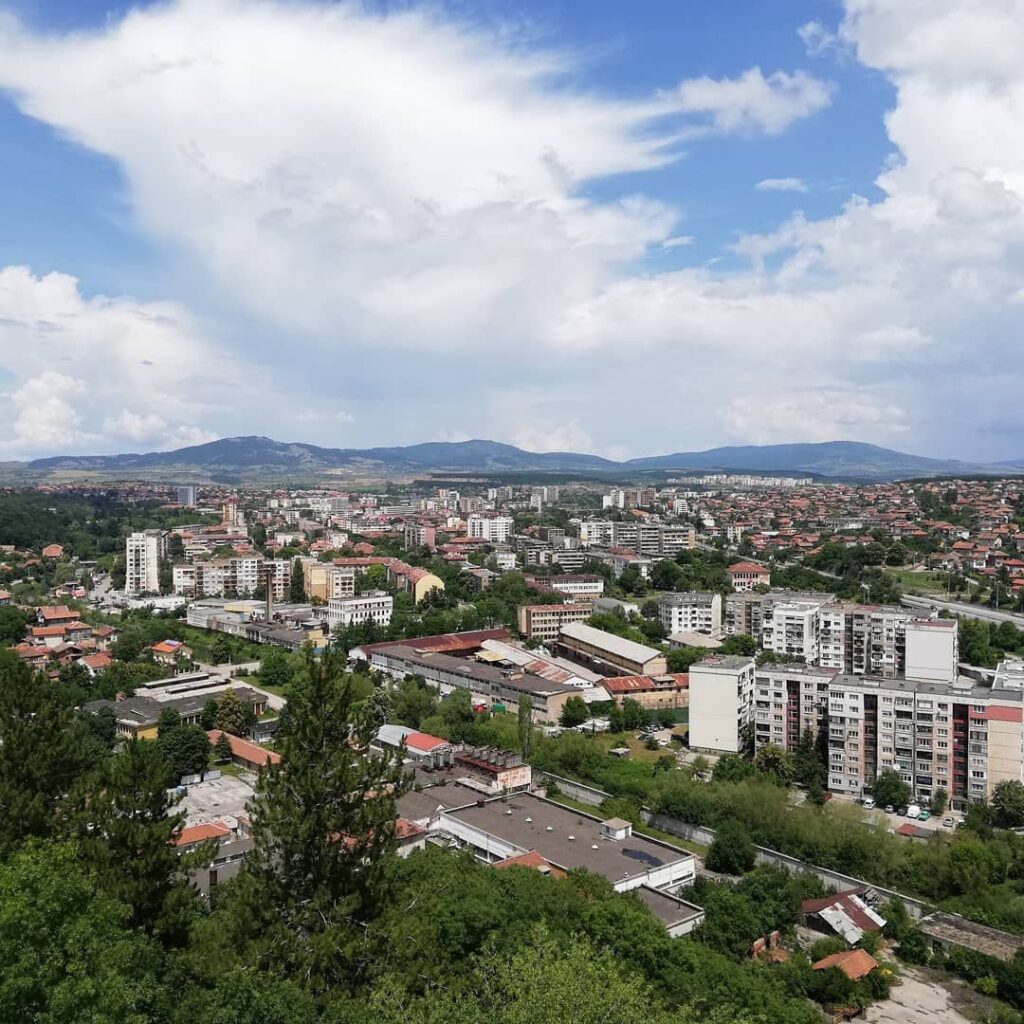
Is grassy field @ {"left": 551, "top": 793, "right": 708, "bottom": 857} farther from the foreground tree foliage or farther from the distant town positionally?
the foreground tree foliage

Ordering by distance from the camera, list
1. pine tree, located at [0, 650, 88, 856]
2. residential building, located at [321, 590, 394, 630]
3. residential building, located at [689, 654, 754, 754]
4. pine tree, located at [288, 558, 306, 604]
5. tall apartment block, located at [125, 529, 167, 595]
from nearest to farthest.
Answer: pine tree, located at [0, 650, 88, 856] → residential building, located at [689, 654, 754, 754] → residential building, located at [321, 590, 394, 630] → pine tree, located at [288, 558, 306, 604] → tall apartment block, located at [125, 529, 167, 595]

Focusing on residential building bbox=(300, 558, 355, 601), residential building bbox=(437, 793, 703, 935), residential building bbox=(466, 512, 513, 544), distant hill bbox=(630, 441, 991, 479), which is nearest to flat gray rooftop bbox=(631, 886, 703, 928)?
residential building bbox=(437, 793, 703, 935)

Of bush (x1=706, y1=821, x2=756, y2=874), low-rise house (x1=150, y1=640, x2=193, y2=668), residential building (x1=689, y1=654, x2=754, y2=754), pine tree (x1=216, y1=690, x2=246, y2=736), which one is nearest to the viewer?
bush (x1=706, y1=821, x2=756, y2=874)

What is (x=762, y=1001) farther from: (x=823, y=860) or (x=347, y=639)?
(x=347, y=639)

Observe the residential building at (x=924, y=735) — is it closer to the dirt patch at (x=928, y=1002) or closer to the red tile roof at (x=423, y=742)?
the dirt patch at (x=928, y=1002)

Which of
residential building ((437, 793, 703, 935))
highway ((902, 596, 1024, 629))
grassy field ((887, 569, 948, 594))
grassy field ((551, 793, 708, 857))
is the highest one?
grassy field ((887, 569, 948, 594))

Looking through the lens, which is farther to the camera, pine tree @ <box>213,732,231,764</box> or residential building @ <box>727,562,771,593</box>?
residential building @ <box>727,562,771,593</box>

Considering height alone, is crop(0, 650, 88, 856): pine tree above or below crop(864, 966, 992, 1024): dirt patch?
above

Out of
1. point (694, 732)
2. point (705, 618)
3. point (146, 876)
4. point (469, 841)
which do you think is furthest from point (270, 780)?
point (705, 618)

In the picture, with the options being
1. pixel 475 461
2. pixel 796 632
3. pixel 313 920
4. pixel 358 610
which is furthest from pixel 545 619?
pixel 475 461
